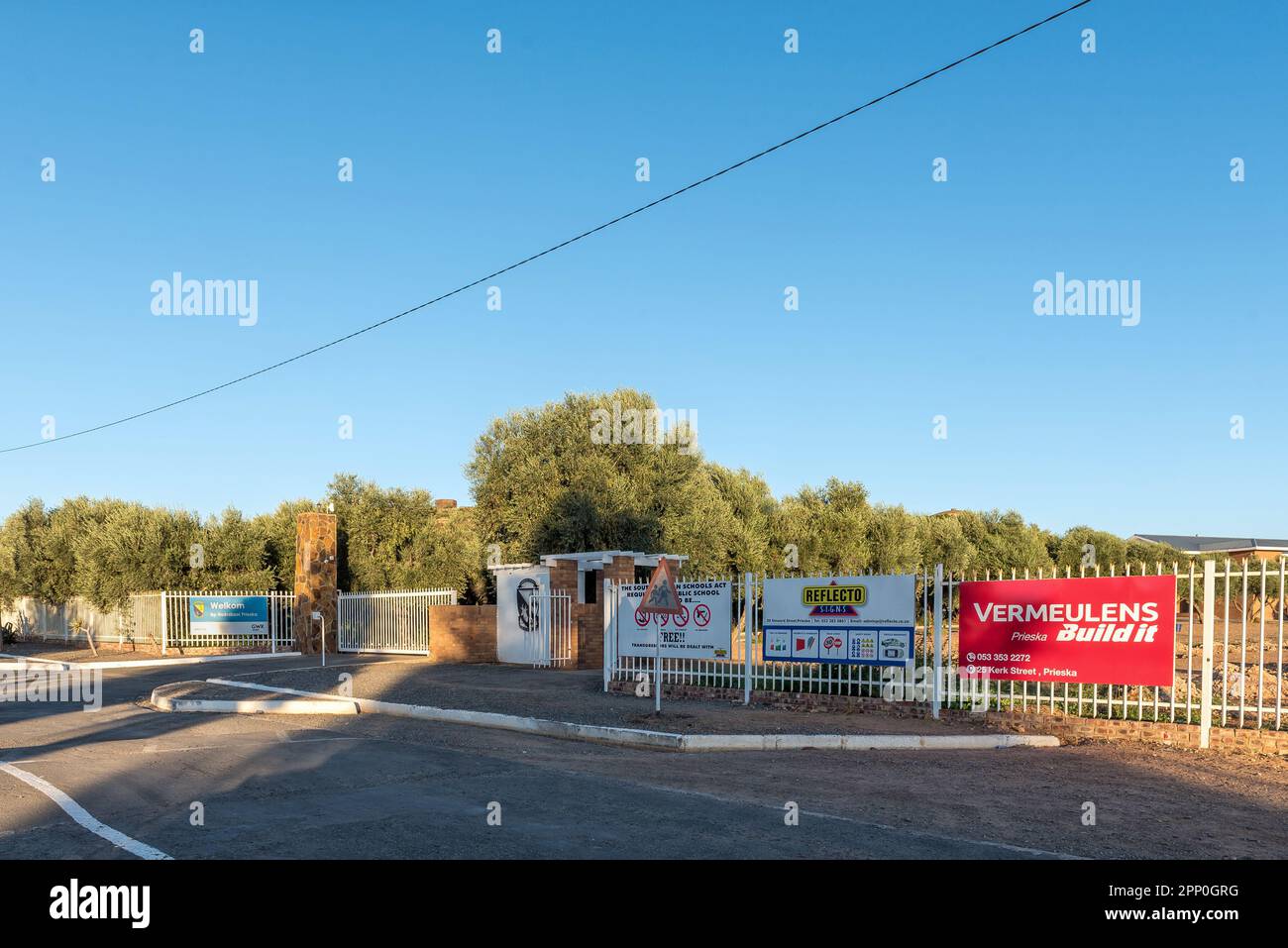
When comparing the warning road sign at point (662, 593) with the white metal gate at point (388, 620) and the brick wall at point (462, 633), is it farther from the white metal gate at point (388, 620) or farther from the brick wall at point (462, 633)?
the white metal gate at point (388, 620)

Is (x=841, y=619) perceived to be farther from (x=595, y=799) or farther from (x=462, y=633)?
(x=462, y=633)

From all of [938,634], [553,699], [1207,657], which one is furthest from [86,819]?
[1207,657]

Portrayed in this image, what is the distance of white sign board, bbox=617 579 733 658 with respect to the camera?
1725 cm

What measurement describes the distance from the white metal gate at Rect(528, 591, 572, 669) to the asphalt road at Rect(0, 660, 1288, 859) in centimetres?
1160

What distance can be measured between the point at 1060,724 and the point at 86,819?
10.9 m

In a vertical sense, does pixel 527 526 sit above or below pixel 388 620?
above

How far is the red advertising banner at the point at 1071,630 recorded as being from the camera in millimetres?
12258

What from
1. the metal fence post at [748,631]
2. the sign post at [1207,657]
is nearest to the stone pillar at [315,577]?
the metal fence post at [748,631]

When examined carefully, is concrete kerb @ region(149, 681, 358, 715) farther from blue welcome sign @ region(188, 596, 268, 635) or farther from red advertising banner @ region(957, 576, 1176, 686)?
blue welcome sign @ region(188, 596, 268, 635)

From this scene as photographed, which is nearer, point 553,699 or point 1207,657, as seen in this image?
point 1207,657

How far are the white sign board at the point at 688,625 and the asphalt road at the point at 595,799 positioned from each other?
4626 mm

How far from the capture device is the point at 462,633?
2780cm
